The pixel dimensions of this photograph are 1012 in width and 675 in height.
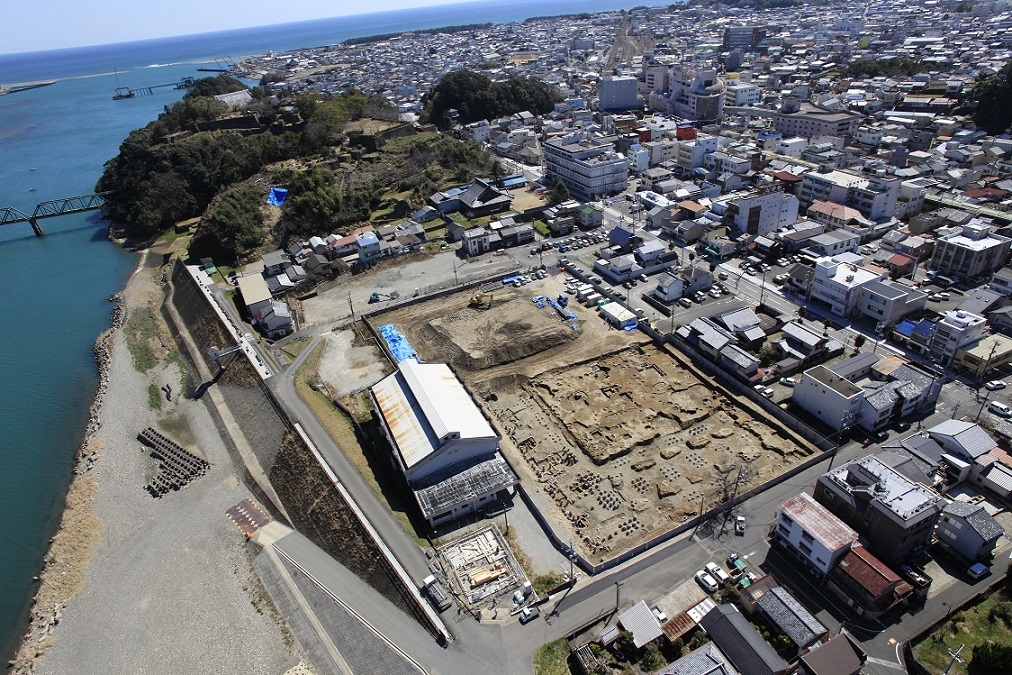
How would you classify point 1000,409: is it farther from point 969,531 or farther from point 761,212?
point 761,212

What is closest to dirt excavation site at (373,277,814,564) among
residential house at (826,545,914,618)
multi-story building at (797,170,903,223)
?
residential house at (826,545,914,618)

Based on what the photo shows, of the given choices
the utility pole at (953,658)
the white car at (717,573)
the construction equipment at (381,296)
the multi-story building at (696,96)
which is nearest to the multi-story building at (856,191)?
the multi-story building at (696,96)

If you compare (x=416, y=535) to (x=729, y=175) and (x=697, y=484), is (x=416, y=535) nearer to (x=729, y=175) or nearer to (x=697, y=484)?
(x=697, y=484)

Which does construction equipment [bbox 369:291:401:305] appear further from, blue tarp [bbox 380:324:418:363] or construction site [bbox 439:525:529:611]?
construction site [bbox 439:525:529:611]

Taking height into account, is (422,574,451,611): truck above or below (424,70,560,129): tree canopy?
below

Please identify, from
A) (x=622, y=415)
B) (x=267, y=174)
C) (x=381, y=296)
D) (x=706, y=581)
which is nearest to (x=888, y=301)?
(x=622, y=415)

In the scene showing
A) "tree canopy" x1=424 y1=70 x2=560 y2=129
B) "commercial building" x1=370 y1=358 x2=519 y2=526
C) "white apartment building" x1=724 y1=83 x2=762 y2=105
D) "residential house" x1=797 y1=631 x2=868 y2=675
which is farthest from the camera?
"white apartment building" x1=724 y1=83 x2=762 y2=105
